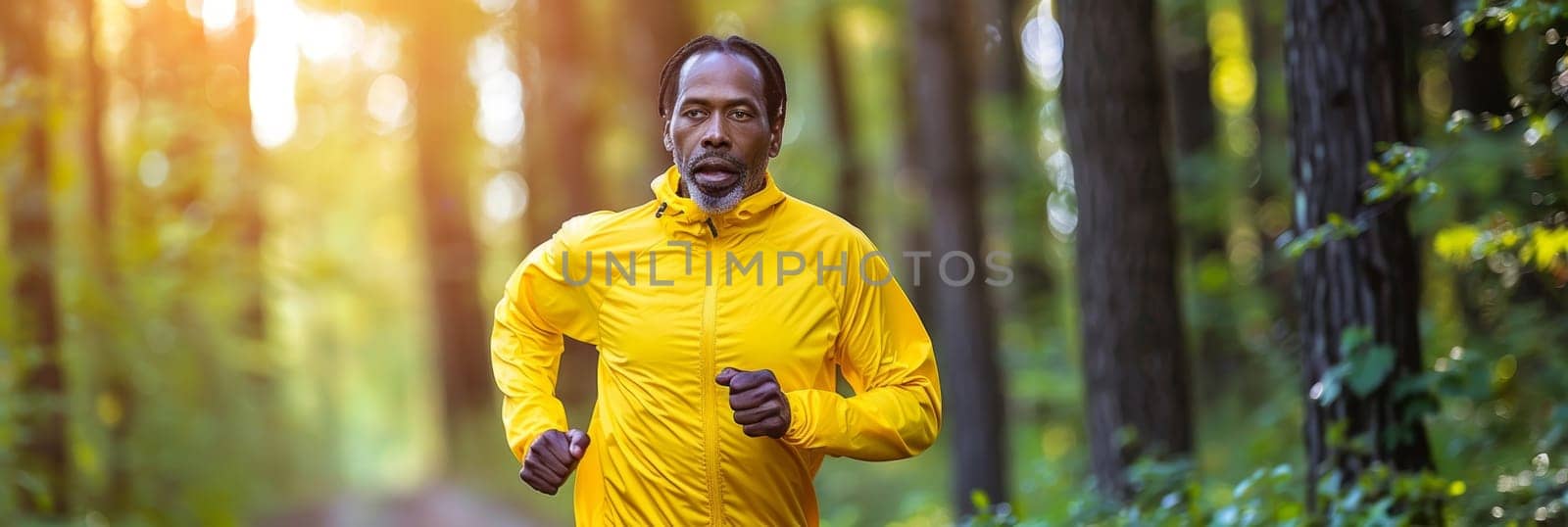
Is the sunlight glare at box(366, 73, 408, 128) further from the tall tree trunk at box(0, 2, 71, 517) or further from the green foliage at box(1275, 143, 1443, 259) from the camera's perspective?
the green foliage at box(1275, 143, 1443, 259)

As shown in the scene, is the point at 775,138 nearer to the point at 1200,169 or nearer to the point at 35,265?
the point at 35,265

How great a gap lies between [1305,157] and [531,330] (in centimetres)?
368

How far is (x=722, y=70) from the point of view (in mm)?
4129

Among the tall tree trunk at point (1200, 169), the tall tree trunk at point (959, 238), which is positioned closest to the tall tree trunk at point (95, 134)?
the tall tree trunk at point (959, 238)

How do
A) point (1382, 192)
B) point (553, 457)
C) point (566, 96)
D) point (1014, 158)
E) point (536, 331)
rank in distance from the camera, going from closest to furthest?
1. point (553, 457)
2. point (536, 331)
3. point (1382, 192)
4. point (1014, 158)
5. point (566, 96)

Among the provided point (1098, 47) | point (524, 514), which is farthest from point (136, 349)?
point (1098, 47)

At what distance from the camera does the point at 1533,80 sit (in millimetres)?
6898

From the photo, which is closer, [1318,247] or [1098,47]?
[1318,247]

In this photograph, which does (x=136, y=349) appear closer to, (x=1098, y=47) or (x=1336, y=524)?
(x=1098, y=47)

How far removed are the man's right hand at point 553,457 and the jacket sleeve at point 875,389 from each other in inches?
20.4

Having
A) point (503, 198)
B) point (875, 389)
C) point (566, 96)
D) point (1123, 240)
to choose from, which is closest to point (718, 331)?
point (875, 389)

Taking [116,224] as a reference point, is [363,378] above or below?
below

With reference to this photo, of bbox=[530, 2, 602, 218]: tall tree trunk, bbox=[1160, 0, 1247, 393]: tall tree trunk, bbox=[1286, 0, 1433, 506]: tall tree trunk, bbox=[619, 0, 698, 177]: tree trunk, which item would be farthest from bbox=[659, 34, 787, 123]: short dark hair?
bbox=[530, 2, 602, 218]: tall tree trunk

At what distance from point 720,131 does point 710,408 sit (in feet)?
2.25
